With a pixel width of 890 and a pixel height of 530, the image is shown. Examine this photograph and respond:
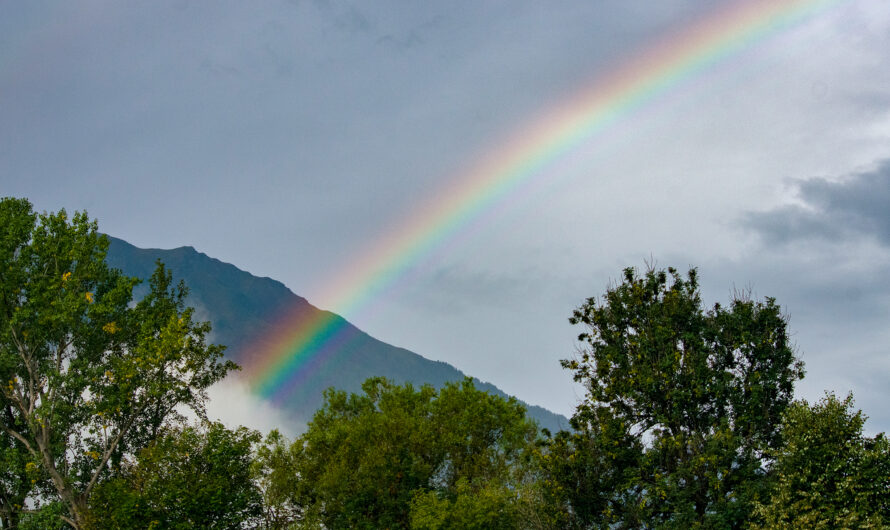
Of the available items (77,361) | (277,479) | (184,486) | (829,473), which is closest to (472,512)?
(277,479)

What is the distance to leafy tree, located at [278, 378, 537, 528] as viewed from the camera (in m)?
58.7

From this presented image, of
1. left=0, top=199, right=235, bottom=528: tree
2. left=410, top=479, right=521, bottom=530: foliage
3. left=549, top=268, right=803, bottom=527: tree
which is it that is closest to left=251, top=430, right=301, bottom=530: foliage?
left=0, top=199, right=235, bottom=528: tree

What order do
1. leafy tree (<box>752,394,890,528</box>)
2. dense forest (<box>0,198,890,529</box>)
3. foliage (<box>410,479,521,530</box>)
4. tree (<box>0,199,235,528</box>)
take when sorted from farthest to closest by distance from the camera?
foliage (<box>410,479,521,530</box>) → tree (<box>0,199,235,528</box>) → dense forest (<box>0,198,890,529</box>) → leafy tree (<box>752,394,890,528</box>)

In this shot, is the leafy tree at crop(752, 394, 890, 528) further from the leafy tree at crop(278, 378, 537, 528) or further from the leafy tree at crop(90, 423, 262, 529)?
the leafy tree at crop(90, 423, 262, 529)

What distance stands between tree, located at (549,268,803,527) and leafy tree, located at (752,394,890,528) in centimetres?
592

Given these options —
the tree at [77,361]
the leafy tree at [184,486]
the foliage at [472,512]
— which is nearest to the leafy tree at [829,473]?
the foliage at [472,512]

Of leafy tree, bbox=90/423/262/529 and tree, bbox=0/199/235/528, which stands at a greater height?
tree, bbox=0/199/235/528

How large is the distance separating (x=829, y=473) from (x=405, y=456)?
36.6m

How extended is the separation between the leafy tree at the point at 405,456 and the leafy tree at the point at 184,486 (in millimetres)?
6924

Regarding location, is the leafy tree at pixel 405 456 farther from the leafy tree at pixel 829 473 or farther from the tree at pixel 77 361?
the leafy tree at pixel 829 473

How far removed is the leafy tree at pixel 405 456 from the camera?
58.7 metres

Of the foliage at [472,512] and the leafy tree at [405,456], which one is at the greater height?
the leafy tree at [405,456]

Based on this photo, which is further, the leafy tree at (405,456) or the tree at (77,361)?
the leafy tree at (405,456)

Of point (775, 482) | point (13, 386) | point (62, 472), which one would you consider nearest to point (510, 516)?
point (775, 482)
